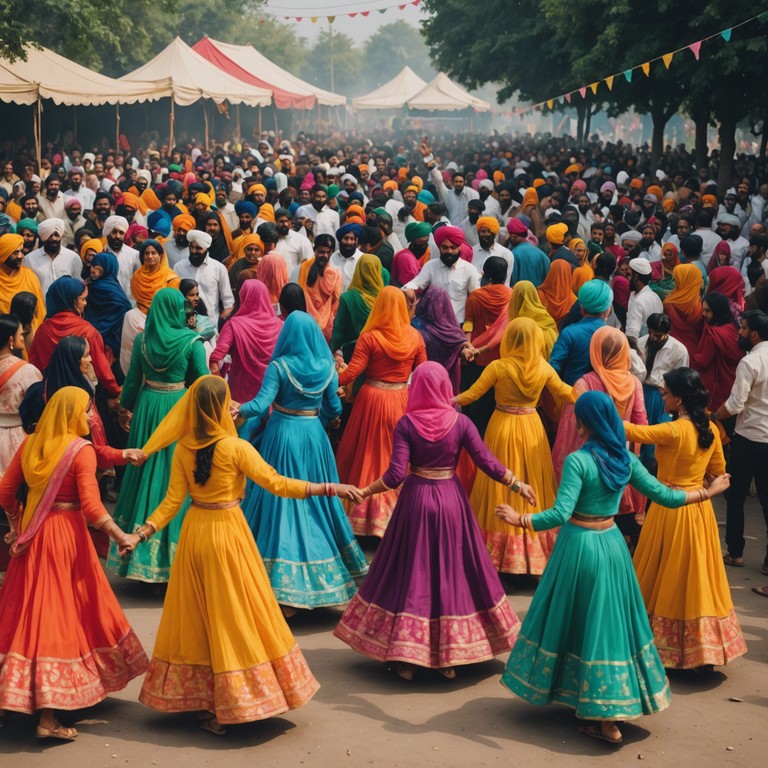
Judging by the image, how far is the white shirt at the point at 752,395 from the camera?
23.3 ft

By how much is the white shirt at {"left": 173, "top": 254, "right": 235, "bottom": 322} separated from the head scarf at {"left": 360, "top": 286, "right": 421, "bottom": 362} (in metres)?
2.59

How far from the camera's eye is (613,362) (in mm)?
6758

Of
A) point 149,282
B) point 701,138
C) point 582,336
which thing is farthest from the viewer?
point 701,138

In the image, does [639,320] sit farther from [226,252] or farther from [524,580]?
[226,252]

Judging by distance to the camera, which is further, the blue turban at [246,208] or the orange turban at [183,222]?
the blue turban at [246,208]

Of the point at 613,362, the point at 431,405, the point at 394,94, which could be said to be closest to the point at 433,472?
the point at 431,405

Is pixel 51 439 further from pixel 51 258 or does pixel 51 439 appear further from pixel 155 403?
pixel 51 258

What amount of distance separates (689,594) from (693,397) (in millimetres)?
929

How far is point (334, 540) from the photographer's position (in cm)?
643

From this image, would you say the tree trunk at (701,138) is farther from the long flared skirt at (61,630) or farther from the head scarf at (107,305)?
the long flared skirt at (61,630)

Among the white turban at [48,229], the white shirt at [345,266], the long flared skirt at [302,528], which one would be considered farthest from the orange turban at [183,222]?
the long flared skirt at [302,528]

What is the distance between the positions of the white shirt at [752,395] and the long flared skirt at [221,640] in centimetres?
334

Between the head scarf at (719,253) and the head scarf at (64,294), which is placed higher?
the head scarf at (719,253)

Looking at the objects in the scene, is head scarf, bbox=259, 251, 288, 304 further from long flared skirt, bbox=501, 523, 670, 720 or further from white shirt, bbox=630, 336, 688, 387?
long flared skirt, bbox=501, 523, 670, 720
